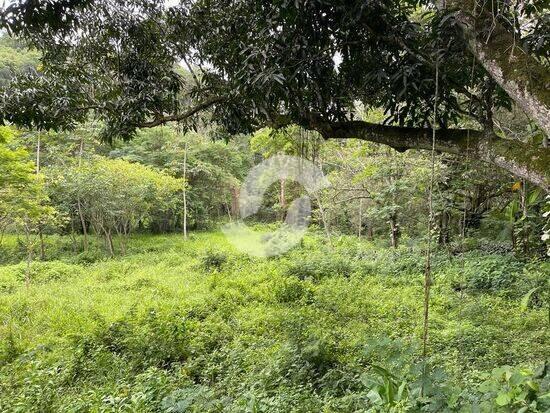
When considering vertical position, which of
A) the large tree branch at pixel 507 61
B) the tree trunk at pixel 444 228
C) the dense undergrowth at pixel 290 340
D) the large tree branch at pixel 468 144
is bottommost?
the dense undergrowth at pixel 290 340

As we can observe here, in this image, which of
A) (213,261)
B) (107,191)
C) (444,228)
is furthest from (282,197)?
(444,228)

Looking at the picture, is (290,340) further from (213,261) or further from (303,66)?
(213,261)

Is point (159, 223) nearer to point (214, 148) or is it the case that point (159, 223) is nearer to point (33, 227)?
point (214, 148)

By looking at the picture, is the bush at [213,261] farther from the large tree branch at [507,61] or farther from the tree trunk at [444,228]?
the large tree branch at [507,61]

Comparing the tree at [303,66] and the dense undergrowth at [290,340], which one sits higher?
the tree at [303,66]

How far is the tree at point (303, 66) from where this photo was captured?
238 centimetres

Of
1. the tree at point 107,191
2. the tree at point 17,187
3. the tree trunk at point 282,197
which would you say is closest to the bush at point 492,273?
the tree at point 17,187

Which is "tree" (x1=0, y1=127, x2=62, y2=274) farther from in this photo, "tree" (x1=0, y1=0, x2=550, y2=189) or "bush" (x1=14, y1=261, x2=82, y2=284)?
"tree" (x1=0, y1=0, x2=550, y2=189)

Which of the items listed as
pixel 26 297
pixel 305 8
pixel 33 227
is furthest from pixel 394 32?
pixel 33 227

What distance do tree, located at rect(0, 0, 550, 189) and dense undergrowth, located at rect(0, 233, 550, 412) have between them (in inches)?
50.8
